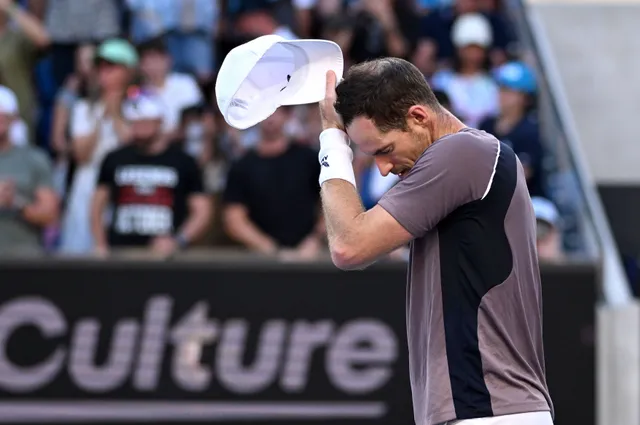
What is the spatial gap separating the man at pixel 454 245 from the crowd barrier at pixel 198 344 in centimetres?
471

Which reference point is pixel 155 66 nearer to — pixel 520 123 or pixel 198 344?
pixel 198 344

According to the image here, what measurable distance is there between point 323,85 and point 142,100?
5.08 metres

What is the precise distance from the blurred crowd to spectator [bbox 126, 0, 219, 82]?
0.01 meters

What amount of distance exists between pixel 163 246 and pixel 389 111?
502 centimetres

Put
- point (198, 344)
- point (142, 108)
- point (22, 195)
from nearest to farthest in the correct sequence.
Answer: point (198, 344) < point (22, 195) < point (142, 108)

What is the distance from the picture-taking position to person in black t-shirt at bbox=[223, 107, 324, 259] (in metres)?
8.81

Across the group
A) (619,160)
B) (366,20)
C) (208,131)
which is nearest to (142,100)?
(208,131)

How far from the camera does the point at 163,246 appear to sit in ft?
28.6

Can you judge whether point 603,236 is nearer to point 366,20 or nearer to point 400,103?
point 366,20

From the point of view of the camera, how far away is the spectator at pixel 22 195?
892 centimetres

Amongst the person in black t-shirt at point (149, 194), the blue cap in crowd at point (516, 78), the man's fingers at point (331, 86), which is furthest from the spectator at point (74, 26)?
the man's fingers at point (331, 86)

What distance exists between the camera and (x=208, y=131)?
9.82m

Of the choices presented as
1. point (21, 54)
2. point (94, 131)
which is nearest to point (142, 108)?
point (94, 131)

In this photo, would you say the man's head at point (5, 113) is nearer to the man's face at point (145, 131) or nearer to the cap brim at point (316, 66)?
the man's face at point (145, 131)
